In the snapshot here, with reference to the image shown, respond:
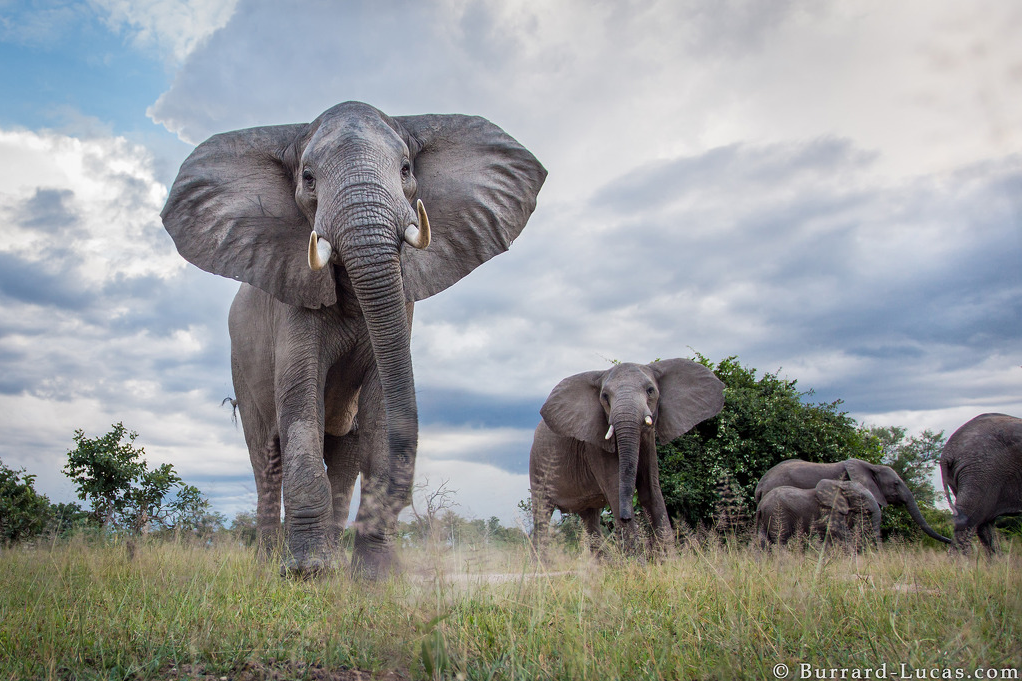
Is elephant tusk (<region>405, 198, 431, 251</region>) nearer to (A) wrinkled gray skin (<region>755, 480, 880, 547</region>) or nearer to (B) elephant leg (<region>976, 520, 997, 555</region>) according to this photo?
(A) wrinkled gray skin (<region>755, 480, 880, 547</region>)

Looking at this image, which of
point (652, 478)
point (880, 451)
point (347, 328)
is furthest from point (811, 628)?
point (880, 451)

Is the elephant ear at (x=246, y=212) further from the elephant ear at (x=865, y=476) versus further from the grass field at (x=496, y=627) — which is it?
the elephant ear at (x=865, y=476)

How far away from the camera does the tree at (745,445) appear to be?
590 inches

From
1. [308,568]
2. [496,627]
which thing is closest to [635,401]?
[308,568]

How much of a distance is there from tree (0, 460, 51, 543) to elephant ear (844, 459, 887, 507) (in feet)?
47.1

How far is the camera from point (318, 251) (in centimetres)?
575

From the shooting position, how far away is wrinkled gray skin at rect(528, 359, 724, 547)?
10188mm

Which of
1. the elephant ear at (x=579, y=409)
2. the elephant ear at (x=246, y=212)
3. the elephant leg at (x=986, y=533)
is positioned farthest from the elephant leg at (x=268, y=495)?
the elephant leg at (x=986, y=533)

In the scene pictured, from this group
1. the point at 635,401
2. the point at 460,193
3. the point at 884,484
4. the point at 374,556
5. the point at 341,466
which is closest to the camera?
the point at 374,556

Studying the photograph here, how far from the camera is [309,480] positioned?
6082 mm

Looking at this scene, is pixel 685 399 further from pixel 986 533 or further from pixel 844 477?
pixel 986 533

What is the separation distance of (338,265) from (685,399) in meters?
6.82

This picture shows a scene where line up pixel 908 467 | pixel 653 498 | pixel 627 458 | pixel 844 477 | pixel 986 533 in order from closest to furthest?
pixel 627 458, pixel 653 498, pixel 986 533, pixel 844 477, pixel 908 467

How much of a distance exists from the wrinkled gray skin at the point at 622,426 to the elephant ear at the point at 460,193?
3.86m
